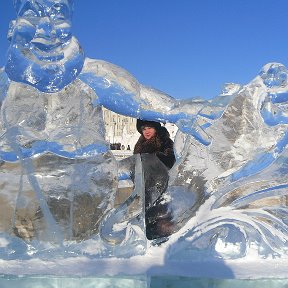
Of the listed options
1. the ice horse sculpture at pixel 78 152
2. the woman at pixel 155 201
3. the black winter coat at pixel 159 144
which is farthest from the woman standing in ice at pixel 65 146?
the black winter coat at pixel 159 144

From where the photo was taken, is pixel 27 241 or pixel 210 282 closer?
pixel 210 282

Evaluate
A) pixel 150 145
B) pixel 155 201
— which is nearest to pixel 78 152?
pixel 155 201

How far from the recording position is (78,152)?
3367mm

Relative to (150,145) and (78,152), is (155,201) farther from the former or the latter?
(150,145)

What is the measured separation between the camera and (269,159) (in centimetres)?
368

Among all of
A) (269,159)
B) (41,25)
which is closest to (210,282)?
(269,159)

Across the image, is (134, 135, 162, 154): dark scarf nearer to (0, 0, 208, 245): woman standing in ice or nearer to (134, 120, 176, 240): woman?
(134, 120, 176, 240): woman

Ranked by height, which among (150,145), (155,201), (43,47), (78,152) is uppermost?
(43,47)

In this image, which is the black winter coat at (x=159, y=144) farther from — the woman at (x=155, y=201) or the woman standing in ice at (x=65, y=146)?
the woman standing in ice at (x=65, y=146)

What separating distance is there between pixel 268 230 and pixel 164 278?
3.50 ft

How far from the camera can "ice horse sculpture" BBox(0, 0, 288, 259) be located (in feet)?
10.4

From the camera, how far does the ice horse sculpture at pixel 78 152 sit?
318 cm

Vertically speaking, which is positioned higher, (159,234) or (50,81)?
(50,81)

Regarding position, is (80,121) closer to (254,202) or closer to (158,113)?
(158,113)
